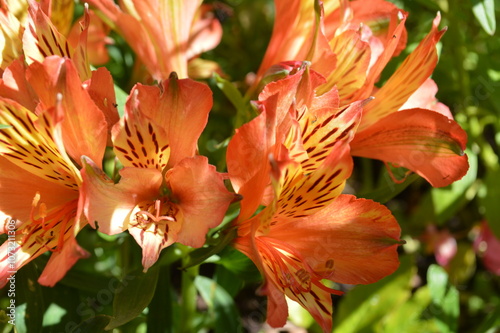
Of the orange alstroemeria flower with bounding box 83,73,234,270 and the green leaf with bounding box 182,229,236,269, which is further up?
the orange alstroemeria flower with bounding box 83,73,234,270

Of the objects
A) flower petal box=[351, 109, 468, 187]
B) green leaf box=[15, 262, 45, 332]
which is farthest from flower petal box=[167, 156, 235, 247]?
green leaf box=[15, 262, 45, 332]

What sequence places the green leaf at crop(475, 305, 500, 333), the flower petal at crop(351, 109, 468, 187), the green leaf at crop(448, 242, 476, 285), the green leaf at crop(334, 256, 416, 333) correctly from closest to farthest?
the flower petal at crop(351, 109, 468, 187) < the green leaf at crop(475, 305, 500, 333) < the green leaf at crop(334, 256, 416, 333) < the green leaf at crop(448, 242, 476, 285)

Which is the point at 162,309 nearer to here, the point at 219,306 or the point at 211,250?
the point at 219,306

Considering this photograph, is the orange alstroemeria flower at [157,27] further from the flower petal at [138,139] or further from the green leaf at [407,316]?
Result: the green leaf at [407,316]

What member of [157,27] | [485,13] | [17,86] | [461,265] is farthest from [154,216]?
[461,265]

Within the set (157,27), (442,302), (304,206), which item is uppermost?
(157,27)

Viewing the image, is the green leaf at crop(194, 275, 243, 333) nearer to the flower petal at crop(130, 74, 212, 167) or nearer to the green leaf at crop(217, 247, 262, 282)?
the green leaf at crop(217, 247, 262, 282)
